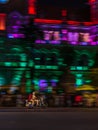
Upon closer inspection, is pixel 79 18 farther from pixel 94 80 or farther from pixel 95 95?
pixel 95 95

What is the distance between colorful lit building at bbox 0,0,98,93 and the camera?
37.2 meters

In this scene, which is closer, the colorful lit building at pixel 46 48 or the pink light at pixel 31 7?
the colorful lit building at pixel 46 48

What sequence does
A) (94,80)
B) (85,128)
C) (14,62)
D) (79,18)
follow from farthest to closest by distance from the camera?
(79,18)
(14,62)
(94,80)
(85,128)

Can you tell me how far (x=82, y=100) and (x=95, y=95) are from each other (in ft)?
3.91

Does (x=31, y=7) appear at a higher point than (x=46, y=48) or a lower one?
higher

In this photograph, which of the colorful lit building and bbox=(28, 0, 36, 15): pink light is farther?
bbox=(28, 0, 36, 15): pink light

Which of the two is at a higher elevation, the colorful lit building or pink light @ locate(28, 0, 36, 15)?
pink light @ locate(28, 0, 36, 15)

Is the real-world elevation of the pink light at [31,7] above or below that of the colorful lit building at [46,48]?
above

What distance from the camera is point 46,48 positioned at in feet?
127

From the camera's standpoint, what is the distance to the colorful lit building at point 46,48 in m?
37.2

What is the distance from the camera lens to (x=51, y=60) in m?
38.4

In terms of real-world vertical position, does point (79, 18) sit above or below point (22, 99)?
above

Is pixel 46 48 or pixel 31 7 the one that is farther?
pixel 31 7

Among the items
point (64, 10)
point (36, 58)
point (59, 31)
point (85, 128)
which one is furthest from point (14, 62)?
point (85, 128)
